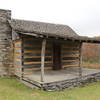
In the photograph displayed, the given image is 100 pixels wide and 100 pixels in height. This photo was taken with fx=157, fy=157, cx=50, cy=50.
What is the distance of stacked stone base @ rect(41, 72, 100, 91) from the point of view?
8.21 metres

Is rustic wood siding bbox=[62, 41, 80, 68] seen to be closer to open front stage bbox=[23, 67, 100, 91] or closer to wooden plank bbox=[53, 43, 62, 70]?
wooden plank bbox=[53, 43, 62, 70]

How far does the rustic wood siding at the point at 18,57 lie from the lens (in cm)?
1052

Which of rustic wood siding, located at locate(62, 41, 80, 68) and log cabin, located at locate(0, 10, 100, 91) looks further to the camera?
rustic wood siding, located at locate(62, 41, 80, 68)

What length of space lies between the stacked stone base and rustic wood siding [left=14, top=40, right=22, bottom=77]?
10.2ft

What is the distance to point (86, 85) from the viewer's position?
32.9 ft

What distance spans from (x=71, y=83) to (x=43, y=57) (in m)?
2.43

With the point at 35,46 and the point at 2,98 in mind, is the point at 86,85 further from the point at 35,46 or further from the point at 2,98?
the point at 2,98

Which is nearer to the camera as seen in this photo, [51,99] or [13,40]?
[51,99]

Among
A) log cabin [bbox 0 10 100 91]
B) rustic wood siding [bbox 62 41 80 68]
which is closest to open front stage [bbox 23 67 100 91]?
log cabin [bbox 0 10 100 91]

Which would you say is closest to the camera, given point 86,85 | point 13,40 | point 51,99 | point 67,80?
point 51,99

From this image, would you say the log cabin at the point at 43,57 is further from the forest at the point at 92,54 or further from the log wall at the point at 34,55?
the forest at the point at 92,54

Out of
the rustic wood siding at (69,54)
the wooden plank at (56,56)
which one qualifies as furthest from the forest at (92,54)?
the wooden plank at (56,56)

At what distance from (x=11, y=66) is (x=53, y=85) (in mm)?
4996

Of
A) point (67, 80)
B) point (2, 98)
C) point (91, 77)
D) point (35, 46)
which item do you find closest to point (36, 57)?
point (35, 46)
